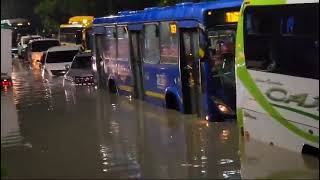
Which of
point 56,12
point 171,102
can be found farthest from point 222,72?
point 56,12

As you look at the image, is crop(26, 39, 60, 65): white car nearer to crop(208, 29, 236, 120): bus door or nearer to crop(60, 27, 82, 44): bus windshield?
crop(60, 27, 82, 44): bus windshield

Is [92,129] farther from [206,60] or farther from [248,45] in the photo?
[248,45]

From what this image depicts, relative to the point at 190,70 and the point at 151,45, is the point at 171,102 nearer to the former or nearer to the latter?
the point at 190,70

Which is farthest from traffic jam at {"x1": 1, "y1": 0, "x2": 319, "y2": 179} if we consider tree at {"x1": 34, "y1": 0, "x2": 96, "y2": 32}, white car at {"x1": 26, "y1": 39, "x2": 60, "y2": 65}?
tree at {"x1": 34, "y1": 0, "x2": 96, "y2": 32}

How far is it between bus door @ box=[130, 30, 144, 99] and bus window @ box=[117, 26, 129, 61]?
1.40 ft

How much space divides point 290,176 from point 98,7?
36443 mm

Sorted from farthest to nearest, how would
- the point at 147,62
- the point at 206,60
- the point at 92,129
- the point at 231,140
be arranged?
the point at 147,62 → the point at 92,129 → the point at 206,60 → the point at 231,140

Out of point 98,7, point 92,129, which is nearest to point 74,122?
point 92,129

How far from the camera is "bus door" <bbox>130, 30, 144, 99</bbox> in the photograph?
17656 mm

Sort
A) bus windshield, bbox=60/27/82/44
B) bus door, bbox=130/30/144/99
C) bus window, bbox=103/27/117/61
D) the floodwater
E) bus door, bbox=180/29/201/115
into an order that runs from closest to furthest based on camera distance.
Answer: the floodwater
bus door, bbox=180/29/201/115
bus door, bbox=130/30/144/99
bus window, bbox=103/27/117/61
bus windshield, bbox=60/27/82/44

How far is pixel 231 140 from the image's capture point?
38.7 feet

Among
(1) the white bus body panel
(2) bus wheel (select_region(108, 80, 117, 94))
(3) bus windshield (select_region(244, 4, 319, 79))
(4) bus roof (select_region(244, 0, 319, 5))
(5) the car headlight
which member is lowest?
(5) the car headlight

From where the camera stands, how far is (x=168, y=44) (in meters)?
15.3

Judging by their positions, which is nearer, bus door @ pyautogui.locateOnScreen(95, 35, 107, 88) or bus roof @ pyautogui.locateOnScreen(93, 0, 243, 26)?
bus roof @ pyautogui.locateOnScreen(93, 0, 243, 26)
